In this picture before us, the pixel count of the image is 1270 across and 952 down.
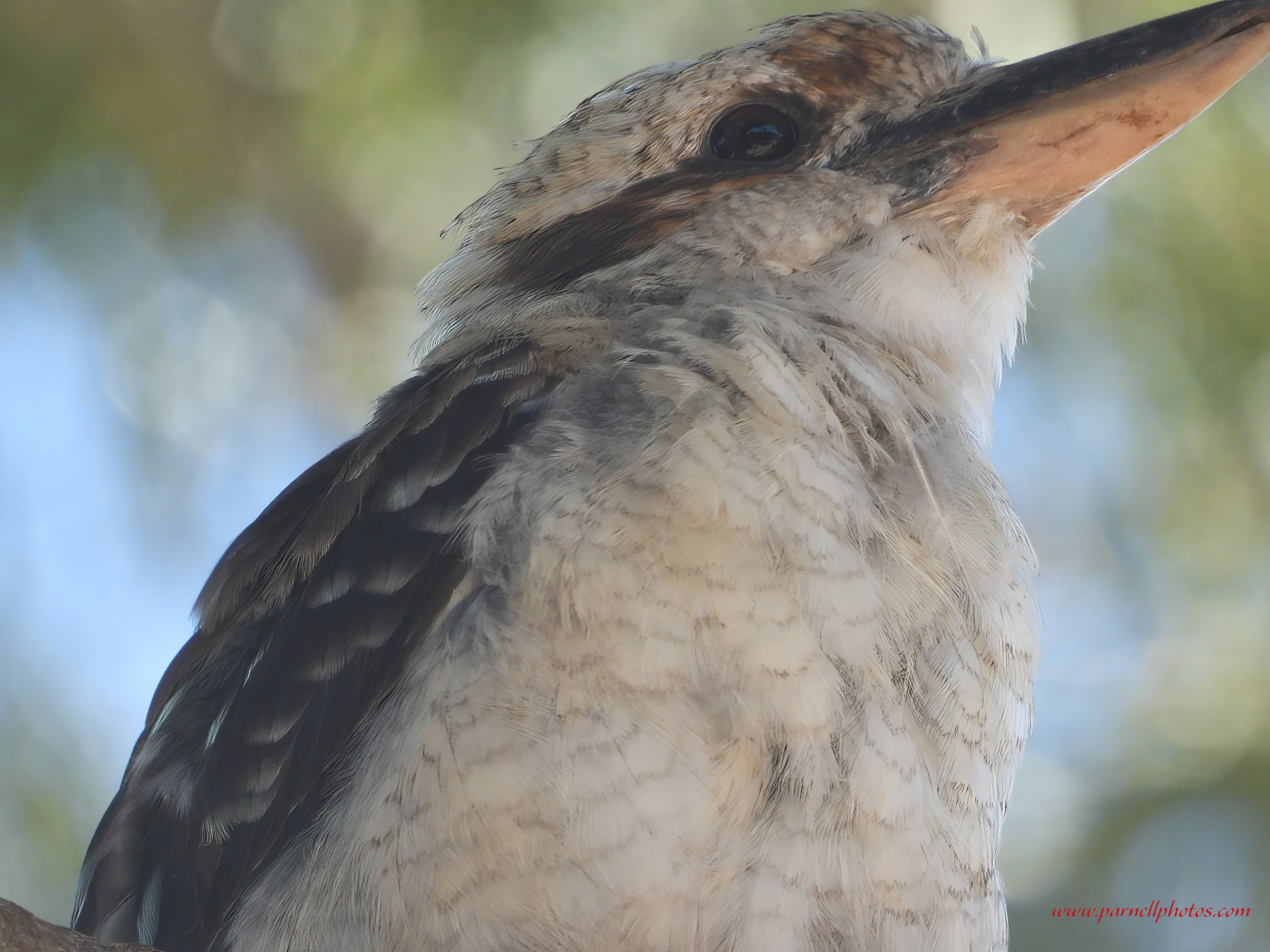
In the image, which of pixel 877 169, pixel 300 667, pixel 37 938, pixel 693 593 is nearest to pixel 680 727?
pixel 693 593

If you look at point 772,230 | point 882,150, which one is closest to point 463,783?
point 772,230

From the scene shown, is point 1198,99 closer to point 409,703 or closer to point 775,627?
point 775,627

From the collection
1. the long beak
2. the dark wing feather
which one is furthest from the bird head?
the dark wing feather

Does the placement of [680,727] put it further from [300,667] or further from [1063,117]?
[1063,117]

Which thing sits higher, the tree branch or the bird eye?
the bird eye

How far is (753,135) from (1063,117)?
19.7 inches

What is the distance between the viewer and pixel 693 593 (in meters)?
1.54

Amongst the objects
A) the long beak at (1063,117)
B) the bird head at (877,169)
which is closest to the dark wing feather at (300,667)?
the bird head at (877,169)

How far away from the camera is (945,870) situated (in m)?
1.66

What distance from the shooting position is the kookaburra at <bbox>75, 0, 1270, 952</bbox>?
4.96 feet

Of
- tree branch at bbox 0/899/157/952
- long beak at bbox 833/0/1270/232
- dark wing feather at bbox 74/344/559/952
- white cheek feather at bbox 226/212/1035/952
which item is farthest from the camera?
long beak at bbox 833/0/1270/232

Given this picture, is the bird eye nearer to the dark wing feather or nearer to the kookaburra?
the kookaburra

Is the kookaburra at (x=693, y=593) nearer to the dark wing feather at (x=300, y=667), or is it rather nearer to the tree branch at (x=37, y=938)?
the dark wing feather at (x=300, y=667)

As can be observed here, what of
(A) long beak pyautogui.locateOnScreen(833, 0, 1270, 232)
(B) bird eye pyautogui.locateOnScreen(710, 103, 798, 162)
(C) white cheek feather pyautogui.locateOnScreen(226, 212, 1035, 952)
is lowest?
(C) white cheek feather pyautogui.locateOnScreen(226, 212, 1035, 952)
